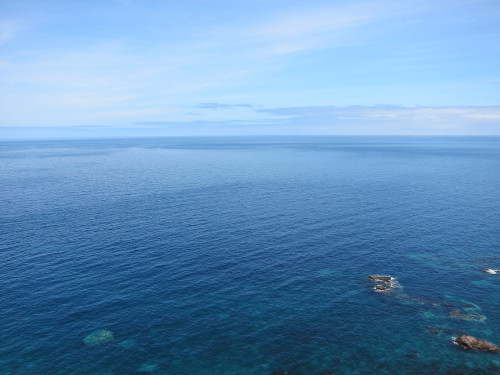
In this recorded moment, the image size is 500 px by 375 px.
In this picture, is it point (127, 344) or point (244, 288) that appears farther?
point (244, 288)

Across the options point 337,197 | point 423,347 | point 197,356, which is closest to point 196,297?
point 197,356

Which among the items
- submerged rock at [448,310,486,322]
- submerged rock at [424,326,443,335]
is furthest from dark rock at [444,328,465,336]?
submerged rock at [448,310,486,322]

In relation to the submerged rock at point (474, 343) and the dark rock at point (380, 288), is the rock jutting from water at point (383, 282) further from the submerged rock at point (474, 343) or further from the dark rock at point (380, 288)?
the submerged rock at point (474, 343)

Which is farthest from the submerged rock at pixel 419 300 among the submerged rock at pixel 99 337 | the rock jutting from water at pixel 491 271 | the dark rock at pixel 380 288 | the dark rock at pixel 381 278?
the submerged rock at pixel 99 337

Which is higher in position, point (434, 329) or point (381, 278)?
point (381, 278)

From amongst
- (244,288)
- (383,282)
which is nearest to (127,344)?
(244,288)

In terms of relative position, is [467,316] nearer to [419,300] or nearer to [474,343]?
[419,300]
